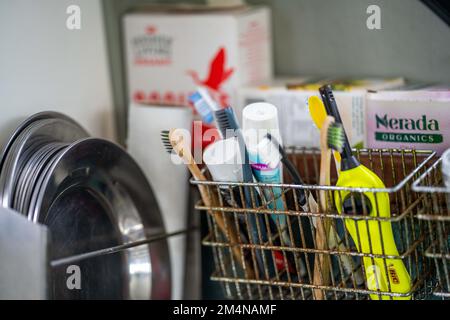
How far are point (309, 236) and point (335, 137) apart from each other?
0.17 m

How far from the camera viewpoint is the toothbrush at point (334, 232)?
2.69 ft

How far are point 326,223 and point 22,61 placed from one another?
1.44 ft

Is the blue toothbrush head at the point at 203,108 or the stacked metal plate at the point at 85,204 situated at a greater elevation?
the blue toothbrush head at the point at 203,108

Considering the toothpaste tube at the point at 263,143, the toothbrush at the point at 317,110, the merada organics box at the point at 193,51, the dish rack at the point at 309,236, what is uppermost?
the merada organics box at the point at 193,51

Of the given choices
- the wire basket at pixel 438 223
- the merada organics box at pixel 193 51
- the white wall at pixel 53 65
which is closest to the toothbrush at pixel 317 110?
the wire basket at pixel 438 223

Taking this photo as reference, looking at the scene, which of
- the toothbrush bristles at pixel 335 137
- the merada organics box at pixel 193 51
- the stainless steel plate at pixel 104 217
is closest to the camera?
the toothbrush bristles at pixel 335 137

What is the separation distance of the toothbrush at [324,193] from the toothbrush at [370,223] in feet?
0.06

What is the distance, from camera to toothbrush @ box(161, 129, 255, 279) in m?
0.85

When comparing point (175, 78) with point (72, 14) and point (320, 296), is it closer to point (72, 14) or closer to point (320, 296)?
point (72, 14)

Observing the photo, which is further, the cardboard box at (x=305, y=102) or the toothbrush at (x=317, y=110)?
the cardboard box at (x=305, y=102)

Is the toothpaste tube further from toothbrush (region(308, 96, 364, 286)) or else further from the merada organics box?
the merada organics box

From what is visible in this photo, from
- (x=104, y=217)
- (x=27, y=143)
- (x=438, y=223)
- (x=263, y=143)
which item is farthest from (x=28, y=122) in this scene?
(x=438, y=223)

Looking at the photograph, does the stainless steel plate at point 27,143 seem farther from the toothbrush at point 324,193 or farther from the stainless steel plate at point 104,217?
the toothbrush at point 324,193

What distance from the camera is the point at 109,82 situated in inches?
45.3
